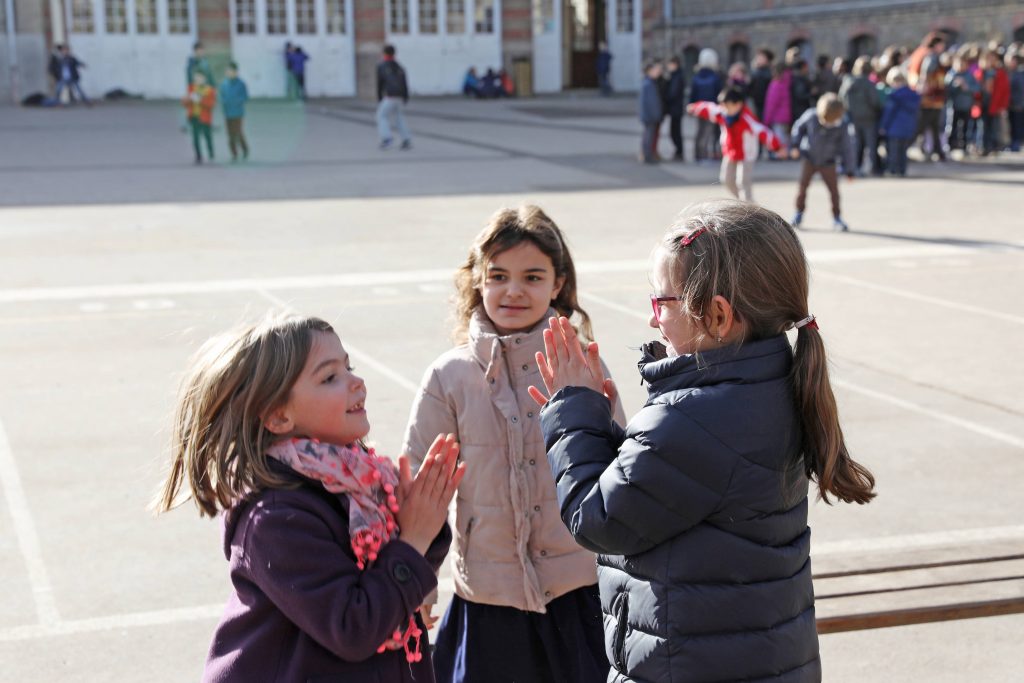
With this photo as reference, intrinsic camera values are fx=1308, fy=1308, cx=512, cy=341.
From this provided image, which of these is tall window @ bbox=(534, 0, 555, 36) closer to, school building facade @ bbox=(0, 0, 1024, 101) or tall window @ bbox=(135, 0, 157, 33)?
school building facade @ bbox=(0, 0, 1024, 101)

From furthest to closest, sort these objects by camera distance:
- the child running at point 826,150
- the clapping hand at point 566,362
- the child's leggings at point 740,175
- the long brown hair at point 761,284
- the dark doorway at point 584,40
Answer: the dark doorway at point 584,40 → the child's leggings at point 740,175 → the child running at point 826,150 → the clapping hand at point 566,362 → the long brown hair at point 761,284

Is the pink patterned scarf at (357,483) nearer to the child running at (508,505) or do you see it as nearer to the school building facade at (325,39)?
the child running at (508,505)

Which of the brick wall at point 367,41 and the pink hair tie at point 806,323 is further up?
the brick wall at point 367,41

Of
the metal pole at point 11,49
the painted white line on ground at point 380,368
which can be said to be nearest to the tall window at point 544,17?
the metal pole at point 11,49

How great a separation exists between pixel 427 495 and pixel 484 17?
4512 cm

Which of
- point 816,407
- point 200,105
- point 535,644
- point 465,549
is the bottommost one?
point 535,644

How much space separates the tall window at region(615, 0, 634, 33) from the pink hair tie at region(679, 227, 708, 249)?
47.2m

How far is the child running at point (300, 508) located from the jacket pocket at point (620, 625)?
0.37 meters

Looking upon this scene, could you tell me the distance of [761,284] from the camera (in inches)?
97.7

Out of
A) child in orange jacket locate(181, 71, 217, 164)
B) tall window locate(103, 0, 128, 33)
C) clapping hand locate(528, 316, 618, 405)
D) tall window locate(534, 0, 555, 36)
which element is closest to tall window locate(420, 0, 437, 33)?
tall window locate(534, 0, 555, 36)

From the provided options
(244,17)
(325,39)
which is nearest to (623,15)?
(325,39)

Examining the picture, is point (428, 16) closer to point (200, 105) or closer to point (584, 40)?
point (584, 40)

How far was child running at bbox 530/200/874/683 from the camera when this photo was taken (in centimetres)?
244

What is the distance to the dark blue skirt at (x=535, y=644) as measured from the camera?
3449mm
